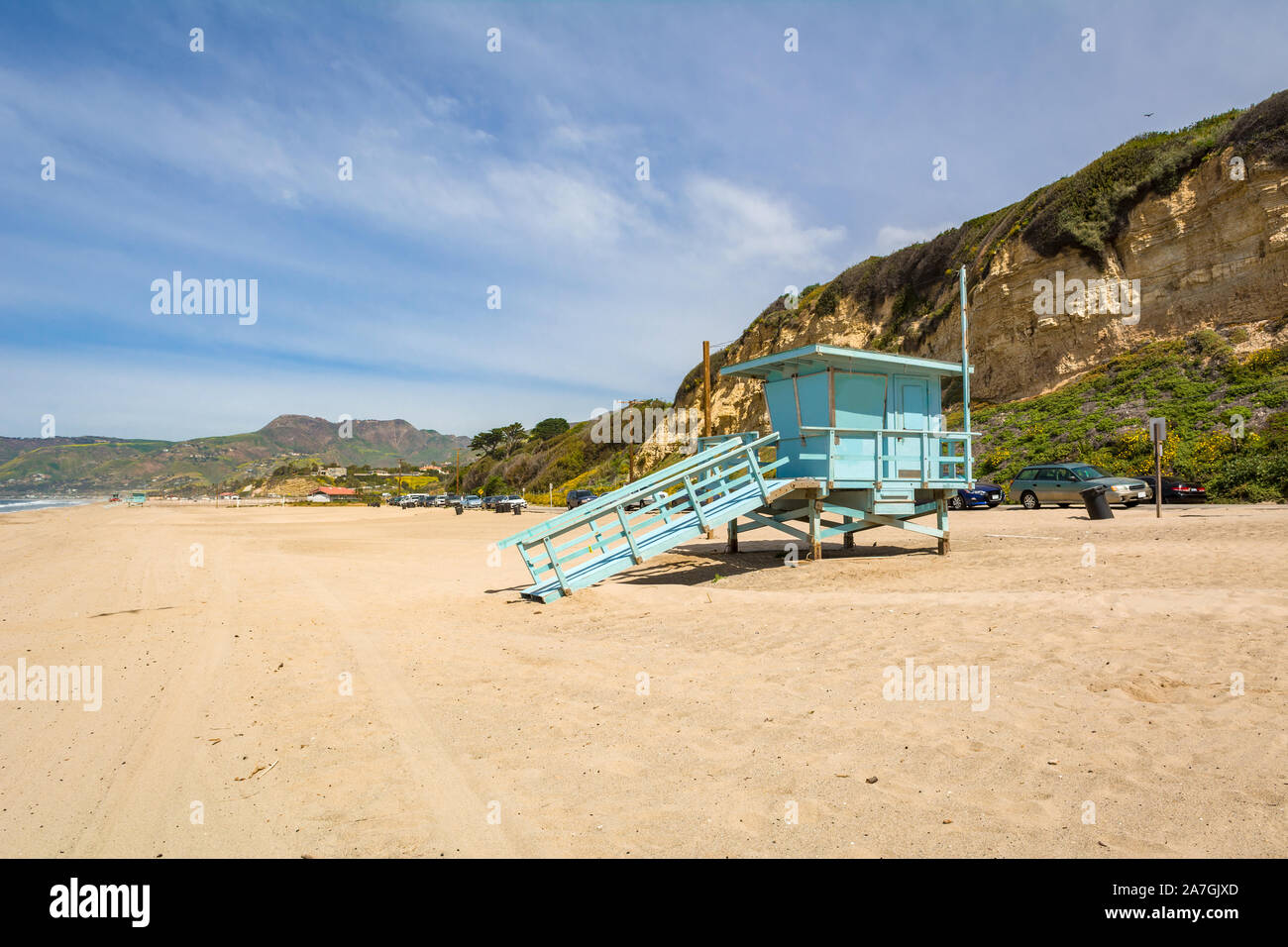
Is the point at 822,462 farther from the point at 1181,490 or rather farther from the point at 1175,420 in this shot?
the point at 1175,420

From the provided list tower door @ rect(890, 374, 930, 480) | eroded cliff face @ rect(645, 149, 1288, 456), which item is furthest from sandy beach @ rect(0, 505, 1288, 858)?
eroded cliff face @ rect(645, 149, 1288, 456)

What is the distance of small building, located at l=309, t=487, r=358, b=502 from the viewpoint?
116m

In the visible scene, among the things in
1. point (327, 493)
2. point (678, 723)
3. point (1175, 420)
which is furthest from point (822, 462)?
point (327, 493)

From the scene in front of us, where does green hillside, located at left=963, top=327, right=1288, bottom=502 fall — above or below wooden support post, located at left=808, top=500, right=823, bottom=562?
above

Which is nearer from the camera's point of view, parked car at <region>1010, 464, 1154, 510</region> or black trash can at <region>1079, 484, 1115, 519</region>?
black trash can at <region>1079, 484, 1115, 519</region>

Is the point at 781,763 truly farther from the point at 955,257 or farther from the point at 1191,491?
the point at 955,257

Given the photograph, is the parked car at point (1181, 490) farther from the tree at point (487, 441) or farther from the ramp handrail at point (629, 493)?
the tree at point (487, 441)

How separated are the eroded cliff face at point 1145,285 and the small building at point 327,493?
102834mm

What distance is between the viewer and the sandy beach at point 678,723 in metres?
3.65

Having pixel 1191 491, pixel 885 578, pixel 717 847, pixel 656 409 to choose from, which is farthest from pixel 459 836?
pixel 656 409

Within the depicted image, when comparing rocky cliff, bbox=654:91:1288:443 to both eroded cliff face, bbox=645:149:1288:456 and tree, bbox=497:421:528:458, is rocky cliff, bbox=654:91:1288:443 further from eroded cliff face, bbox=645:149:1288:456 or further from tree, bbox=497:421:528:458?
tree, bbox=497:421:528:458

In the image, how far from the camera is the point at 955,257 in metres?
45.8

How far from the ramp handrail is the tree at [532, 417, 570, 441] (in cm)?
9924

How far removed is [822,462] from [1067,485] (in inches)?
661
